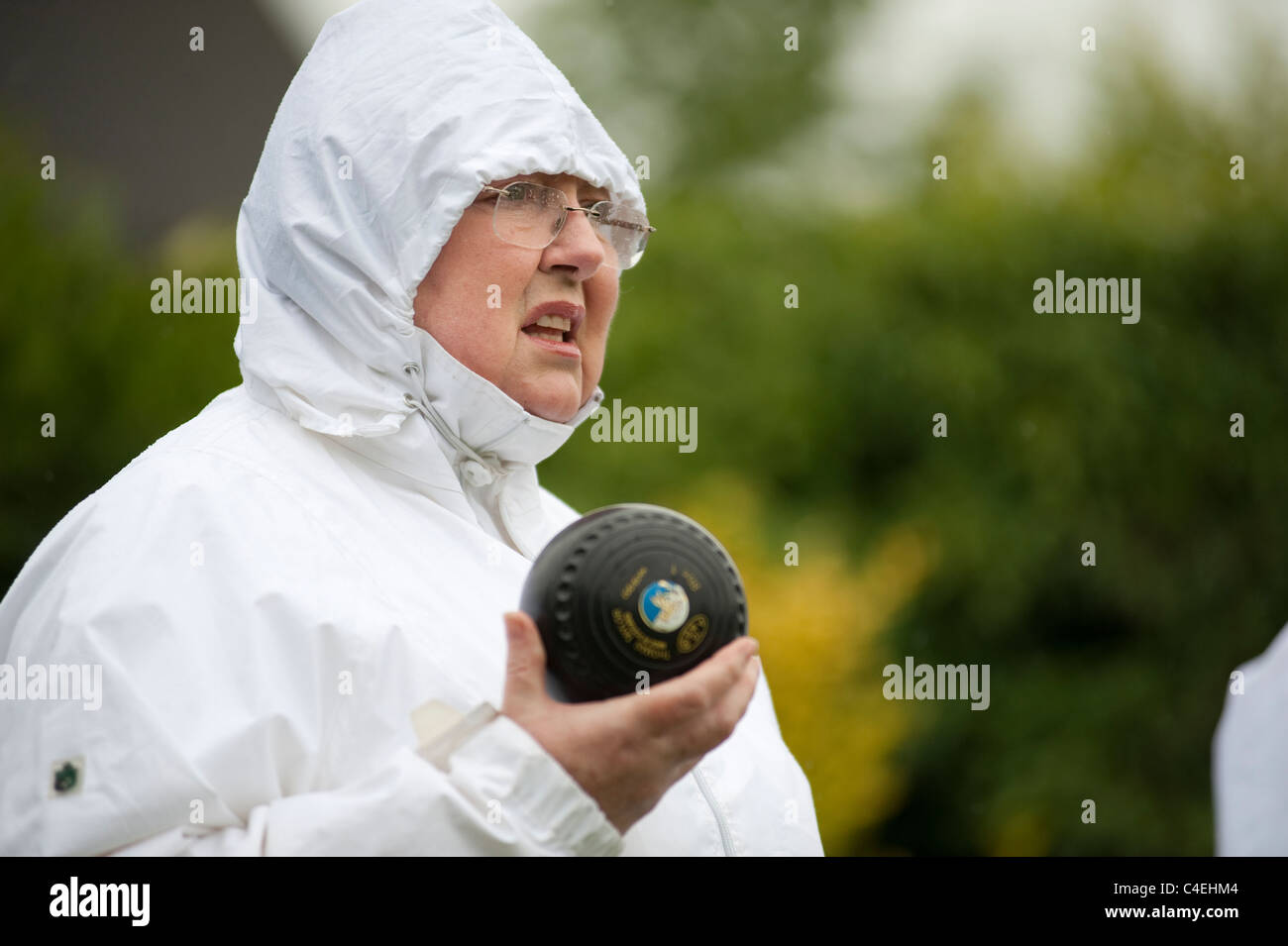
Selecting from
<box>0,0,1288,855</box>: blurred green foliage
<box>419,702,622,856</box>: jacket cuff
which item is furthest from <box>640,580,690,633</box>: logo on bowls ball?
<box>0,0,1288,855</box>: blurred green foliage

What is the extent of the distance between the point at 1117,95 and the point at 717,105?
7.63m

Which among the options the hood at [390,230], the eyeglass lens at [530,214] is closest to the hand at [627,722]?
the hood at [390,230]

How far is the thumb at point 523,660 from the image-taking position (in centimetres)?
191

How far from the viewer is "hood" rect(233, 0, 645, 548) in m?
2.37

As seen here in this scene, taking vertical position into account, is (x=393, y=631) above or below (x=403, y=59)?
below

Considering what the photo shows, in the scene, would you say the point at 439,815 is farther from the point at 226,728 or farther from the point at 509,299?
the point at 509,299

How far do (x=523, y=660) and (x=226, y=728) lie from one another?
0.44 meters

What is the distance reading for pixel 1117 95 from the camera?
24.0 ft

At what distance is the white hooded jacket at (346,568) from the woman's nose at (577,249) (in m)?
0.12

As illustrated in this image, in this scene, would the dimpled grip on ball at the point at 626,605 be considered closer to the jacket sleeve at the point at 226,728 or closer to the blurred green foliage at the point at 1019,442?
the jacket sleeve at the point at 226,728

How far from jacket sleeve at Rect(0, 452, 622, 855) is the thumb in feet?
0.17

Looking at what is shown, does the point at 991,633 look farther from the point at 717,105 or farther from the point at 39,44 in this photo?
the point at 717,105

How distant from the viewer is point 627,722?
188 centimetres
